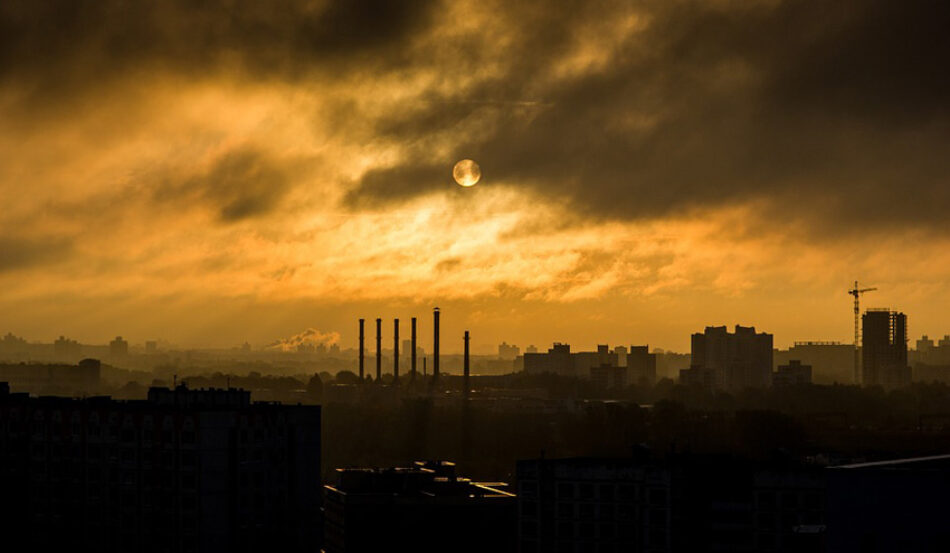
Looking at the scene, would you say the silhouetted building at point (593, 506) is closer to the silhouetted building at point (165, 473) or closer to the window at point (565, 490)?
the window at point (565, 490)

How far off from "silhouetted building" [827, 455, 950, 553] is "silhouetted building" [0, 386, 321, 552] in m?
36.8

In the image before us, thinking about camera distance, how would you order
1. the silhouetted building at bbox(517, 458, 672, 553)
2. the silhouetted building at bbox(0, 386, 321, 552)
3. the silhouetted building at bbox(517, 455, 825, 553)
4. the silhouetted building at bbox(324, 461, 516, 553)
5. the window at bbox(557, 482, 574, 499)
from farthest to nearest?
the silhouetted building at bbox(324, 461, 516, 553) < the silhouetted building at bbox(0, 386, 321, 552) < the window at bbox(557, 482, 574, 499) < the silhouetted building at bbox(517, 458, 672, 553) < the silhouetted building at bbox(517, 455, 825, 553)

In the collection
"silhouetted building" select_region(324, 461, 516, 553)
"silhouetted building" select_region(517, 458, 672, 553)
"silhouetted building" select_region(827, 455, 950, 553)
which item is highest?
"silhouetted building" select_region(827, 455, 950, 553)

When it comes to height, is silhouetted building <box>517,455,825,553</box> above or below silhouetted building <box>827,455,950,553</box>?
below

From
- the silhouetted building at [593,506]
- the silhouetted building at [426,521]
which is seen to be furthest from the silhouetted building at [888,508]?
the silhouetted building at [426,521]

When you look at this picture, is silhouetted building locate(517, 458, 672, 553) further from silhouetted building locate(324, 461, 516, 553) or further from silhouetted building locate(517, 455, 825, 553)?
silhouetted building locate(324, 461, 516, 553)

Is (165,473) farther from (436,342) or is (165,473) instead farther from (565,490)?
(436,342)

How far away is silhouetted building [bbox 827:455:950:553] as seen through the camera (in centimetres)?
2495

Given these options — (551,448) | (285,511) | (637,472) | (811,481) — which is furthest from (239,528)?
(551,448)

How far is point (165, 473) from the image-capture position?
58250mm

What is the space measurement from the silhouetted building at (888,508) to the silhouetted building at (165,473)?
3677 cm

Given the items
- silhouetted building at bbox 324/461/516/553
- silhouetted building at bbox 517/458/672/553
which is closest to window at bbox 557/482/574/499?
silhouetted building at bbox 517/458/672/553

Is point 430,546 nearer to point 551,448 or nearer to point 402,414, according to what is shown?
point 551,448

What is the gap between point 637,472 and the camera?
181ft
